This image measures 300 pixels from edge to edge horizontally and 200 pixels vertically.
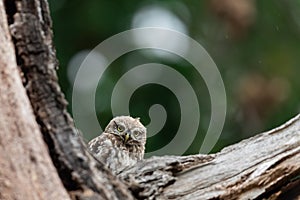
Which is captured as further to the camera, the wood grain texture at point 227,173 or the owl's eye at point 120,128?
the owl's eye at point 120,128

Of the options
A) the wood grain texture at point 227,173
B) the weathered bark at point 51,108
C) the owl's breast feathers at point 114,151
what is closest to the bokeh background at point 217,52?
the owl's breast feathers at point 114,151

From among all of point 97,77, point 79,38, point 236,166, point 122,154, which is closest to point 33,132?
point 236,166

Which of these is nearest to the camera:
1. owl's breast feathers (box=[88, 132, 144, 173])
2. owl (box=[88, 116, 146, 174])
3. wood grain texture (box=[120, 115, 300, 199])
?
wood grain texture (box=[120, 115, 300, 199])

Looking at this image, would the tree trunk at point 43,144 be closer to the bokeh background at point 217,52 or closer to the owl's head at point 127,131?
the owl's head at point 127,131

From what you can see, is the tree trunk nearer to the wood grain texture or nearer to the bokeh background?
the wood grain texture

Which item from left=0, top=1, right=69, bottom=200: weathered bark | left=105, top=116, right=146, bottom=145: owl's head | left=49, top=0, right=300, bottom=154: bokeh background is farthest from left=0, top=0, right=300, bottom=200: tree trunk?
left=49, top=0, right=300, bottom=154: bokeh background

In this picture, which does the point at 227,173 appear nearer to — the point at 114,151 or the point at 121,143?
the point at 114,151
